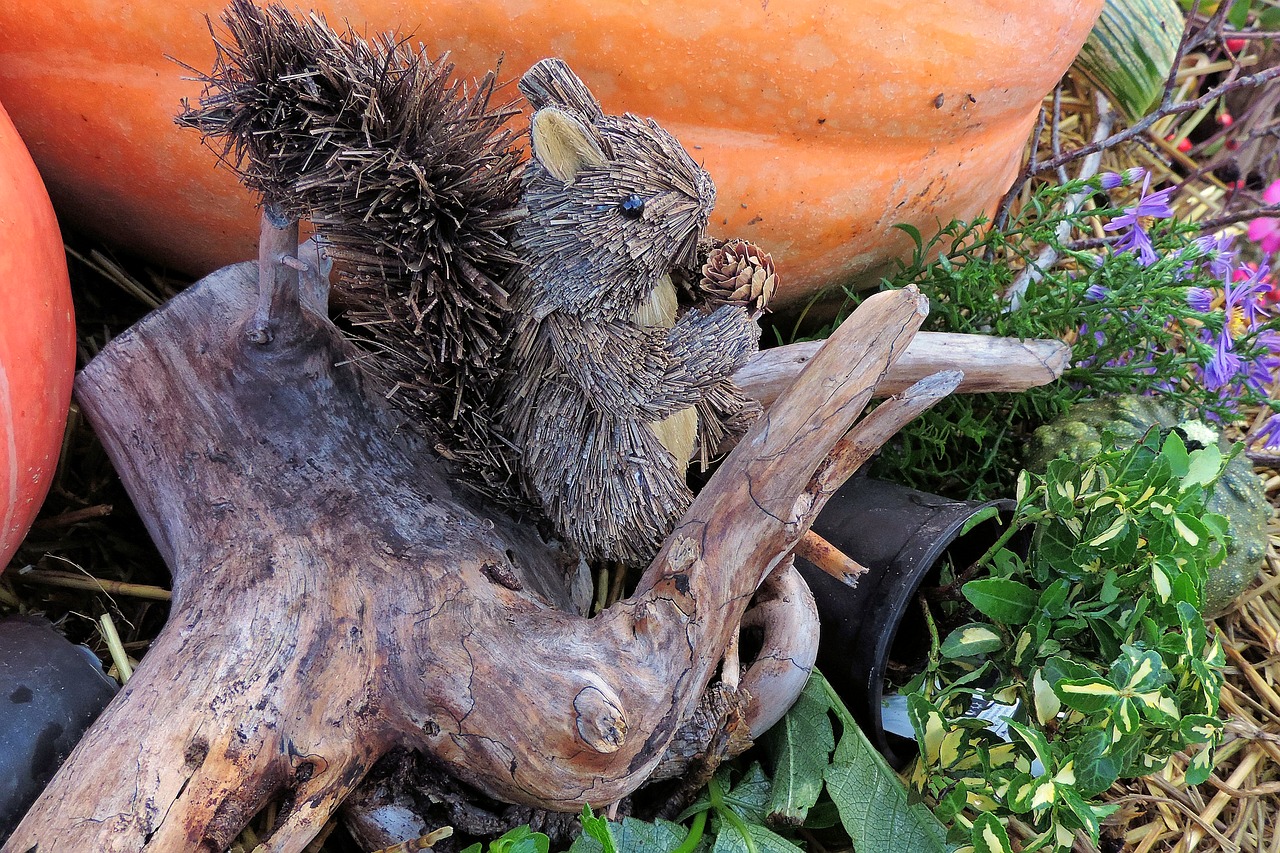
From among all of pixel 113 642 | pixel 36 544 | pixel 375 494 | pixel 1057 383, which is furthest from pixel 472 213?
pixel 1057 383

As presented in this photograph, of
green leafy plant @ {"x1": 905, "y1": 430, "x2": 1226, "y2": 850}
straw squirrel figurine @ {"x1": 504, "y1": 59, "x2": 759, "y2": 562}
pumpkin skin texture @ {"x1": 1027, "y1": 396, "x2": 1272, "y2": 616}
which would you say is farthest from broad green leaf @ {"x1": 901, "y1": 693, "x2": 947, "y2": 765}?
pumpkin skin texture @ {"x1": 1027, "y1": 396, "x2": 1272, "y2": 616}

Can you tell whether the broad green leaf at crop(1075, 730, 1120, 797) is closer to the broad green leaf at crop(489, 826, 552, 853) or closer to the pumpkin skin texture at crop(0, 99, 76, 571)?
the broad green leaf at crop(489, 826, 552, 853)

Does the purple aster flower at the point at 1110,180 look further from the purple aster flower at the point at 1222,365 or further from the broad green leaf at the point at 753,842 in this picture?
the broad green leaf at the point at 753,842

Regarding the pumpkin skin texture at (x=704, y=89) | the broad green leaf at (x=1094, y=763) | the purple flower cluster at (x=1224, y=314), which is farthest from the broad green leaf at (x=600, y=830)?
the purple flower cluster at (x=1224, y=314)

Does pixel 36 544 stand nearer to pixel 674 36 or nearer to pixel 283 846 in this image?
pixel 283 846

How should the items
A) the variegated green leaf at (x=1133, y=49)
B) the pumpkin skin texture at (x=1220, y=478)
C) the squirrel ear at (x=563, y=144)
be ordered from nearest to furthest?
the squirrel ear at (x=563, y=144)
the pumpkin skin texture at (x=1220, y=478)
the variegated green leaf at (x=1133, y=49)
